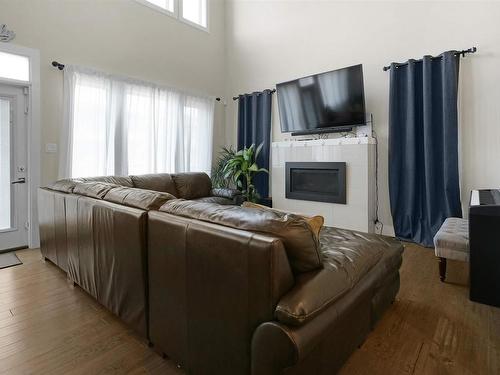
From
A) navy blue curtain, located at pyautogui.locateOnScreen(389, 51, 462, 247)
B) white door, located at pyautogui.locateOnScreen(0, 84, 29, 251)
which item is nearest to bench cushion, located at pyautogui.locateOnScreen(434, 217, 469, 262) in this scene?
navy blue curtain, located at pyautogui.locateOnScreen(389, 51, 462, 247)

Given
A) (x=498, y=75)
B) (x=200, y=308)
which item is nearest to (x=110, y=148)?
(x=200, y=308)

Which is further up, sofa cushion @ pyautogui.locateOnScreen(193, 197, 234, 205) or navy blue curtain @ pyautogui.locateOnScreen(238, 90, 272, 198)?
navy blue curtain @ pyautogui.locateOnScreen(238, 90, 272, 198)

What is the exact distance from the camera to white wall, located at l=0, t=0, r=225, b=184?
3.49 metres

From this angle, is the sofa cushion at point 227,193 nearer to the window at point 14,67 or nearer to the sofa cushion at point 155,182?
the sofa cushion at point 155,182

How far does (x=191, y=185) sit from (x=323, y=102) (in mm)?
2292

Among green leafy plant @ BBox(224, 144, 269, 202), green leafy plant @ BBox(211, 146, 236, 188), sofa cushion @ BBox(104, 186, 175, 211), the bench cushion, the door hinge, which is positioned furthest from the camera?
green leafy plant @ BBox(211, 146, 236, 188)

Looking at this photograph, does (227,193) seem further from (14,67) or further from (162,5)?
(162,5)

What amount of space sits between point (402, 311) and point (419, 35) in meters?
3.24

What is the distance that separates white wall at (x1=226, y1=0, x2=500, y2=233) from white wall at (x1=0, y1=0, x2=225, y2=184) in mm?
595

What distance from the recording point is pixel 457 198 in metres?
3.22

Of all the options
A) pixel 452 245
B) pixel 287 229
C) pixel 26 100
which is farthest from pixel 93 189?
pixel 452 245

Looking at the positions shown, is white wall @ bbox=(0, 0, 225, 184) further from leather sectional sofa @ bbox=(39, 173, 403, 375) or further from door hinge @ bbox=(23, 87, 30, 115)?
leather sectional sofa @ bbox=(39, 173, 403, 375)

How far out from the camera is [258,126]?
5.24 m

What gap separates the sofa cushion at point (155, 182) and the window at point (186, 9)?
2702 mm
